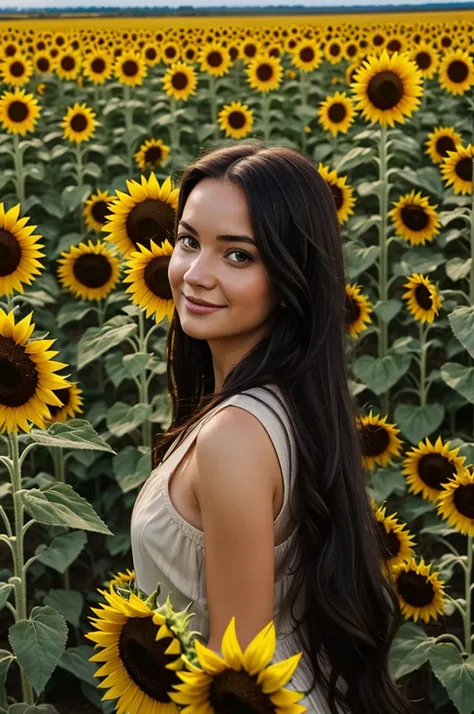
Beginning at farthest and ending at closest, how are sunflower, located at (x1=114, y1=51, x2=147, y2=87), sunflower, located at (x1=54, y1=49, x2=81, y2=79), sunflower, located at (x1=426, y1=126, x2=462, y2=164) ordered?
sunflower, located at (x1=54, y1=49, x2=81, y2=79) < sunflower, located at (x1=114, y1=51, x2=147, y2=87) < sunflower, located at (x1=426, y1=126, x2=462, y2=164)

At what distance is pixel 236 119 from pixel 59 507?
4798 millimetres

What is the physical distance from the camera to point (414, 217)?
14.8 ft

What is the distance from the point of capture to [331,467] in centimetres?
182

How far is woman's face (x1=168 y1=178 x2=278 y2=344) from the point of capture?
5.96 ft

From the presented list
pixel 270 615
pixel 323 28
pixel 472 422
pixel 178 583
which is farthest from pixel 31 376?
pixel 323 28

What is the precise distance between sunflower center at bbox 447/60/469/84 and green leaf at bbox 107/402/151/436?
4039 mm

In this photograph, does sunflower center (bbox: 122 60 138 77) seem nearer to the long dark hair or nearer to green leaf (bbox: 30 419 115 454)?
green leaf (bbox: 30 419 115 454)

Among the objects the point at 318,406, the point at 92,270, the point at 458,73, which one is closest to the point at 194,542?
the point at 318,406

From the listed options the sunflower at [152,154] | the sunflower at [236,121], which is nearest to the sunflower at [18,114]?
the sunflower at [152,154]

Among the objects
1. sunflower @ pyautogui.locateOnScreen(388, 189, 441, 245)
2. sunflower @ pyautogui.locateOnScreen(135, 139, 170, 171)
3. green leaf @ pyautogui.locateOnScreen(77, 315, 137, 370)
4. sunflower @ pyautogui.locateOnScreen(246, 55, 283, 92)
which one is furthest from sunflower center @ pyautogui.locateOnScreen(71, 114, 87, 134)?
green leaf @ pyautogui.locateOnScreen(77, 315, 137, 370)

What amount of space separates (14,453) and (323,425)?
87 cm

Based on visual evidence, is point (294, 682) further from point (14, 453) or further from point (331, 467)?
point (14, 453)

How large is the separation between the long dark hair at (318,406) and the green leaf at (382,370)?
234 cm

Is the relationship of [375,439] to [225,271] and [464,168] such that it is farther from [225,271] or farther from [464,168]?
[225,271]
